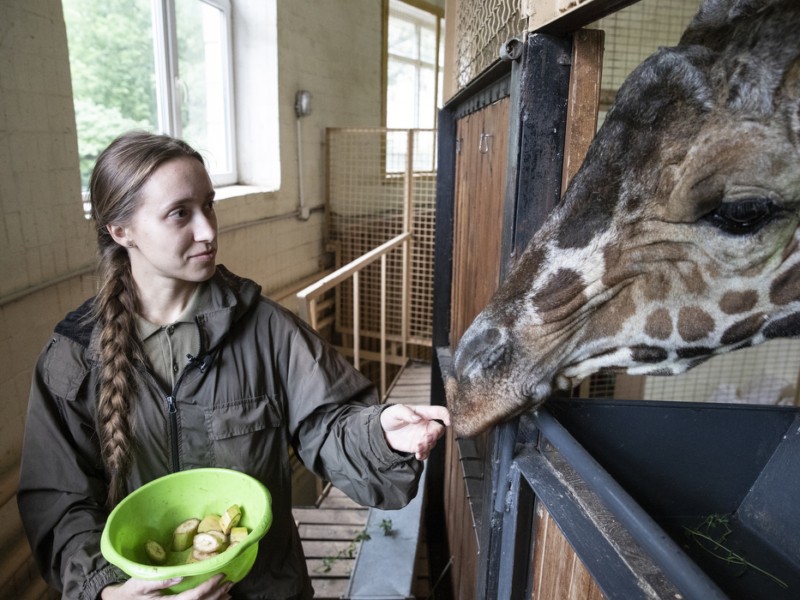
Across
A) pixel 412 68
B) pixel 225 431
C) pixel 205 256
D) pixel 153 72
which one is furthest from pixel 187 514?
pixel 412 68

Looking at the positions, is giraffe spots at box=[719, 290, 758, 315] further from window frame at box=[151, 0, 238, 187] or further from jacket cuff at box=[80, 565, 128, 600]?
window frame at box=[151, 0, 238, 187]

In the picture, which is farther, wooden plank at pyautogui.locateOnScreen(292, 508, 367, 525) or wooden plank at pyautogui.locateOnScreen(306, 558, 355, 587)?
wooden plank at pyautogui.locateOnScreen(292, 508, 367, 525)

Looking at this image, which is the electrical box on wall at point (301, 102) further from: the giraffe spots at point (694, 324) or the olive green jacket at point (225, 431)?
the giraffe spots at point (694, 324)

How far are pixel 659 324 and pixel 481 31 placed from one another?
3.72 feet

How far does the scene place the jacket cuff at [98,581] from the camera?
42.8 inches

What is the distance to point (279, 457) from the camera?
1.45m

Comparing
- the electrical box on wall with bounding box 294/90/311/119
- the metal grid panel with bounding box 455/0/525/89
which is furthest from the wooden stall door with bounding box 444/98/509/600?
the electrical box on wall with bounding box 294/90/311/119

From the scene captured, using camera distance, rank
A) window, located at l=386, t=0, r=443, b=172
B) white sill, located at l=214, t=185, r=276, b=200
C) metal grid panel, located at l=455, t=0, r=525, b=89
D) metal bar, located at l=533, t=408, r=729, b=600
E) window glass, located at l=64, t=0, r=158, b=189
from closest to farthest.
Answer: metal bar, located at l=533, t=408, r=729, b=600, metal grid panel, located at l=455, t=0, r=525, b=89, window glass, located at l=64, t=0, r=158, b=189, white sill, located at l=214, t=185, r=276, b=200, window, located at l=386, t=0, r=443, b=172

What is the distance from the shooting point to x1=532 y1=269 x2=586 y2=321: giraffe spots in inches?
39.6

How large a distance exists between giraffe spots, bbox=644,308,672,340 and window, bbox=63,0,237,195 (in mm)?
3129

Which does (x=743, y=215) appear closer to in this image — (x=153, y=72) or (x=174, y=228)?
(x=174, y=228)

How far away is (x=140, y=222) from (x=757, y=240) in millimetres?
1171

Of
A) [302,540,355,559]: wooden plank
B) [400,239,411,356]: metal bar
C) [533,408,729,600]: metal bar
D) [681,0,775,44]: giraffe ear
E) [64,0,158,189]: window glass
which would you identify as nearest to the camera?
[533,408,729,600]: metal bar

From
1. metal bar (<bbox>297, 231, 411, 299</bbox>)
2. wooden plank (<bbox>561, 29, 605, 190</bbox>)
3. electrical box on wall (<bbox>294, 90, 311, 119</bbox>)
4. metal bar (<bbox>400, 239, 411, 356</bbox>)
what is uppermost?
electrical box on wall (<bbox>294, 90, 311, 119</bbox>)
